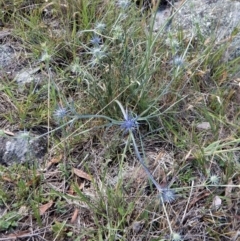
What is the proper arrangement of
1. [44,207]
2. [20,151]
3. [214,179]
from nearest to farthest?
1. [214,179]
2. [44,207]
3. [20,151]

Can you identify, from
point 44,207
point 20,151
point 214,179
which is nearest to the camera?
point 214,179

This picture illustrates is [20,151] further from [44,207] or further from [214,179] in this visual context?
[214,179]

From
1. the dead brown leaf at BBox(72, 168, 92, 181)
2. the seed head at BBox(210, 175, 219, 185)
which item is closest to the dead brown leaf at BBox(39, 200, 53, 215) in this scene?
the dead brown leaf at BBox(72, 168, 92, 181)

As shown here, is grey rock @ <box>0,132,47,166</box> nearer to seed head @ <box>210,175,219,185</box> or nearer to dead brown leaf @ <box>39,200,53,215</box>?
dead brown leaf @ <box>39,200,53,215</box>

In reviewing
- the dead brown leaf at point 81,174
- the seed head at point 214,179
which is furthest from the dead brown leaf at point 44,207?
the seed head at point 214,179

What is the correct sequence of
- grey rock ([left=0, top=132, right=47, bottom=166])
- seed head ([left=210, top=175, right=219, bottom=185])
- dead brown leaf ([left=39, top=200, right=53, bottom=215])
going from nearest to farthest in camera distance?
1. seed head ([left=210, top=175, right=219, bottom=185])
2. dead brown leaf ([left=39, top=200, right=53, bottom=215])
3. grey rock ([left=0, top=132, right=47, bottom=166])

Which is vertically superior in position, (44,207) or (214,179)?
(214,179)

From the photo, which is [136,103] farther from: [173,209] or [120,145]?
[173,209]

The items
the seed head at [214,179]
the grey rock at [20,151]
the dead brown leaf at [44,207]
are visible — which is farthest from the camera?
the grey rock at [20,151]

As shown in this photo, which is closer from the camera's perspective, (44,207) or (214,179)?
(214,179)

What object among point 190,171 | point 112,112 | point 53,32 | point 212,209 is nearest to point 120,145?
point 112,112

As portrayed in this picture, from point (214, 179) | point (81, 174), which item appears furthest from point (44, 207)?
point (214, 179)

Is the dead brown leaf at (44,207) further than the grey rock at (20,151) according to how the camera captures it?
No

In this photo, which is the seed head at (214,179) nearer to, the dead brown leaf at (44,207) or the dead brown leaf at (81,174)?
the dead brown leaf at (81,174)
